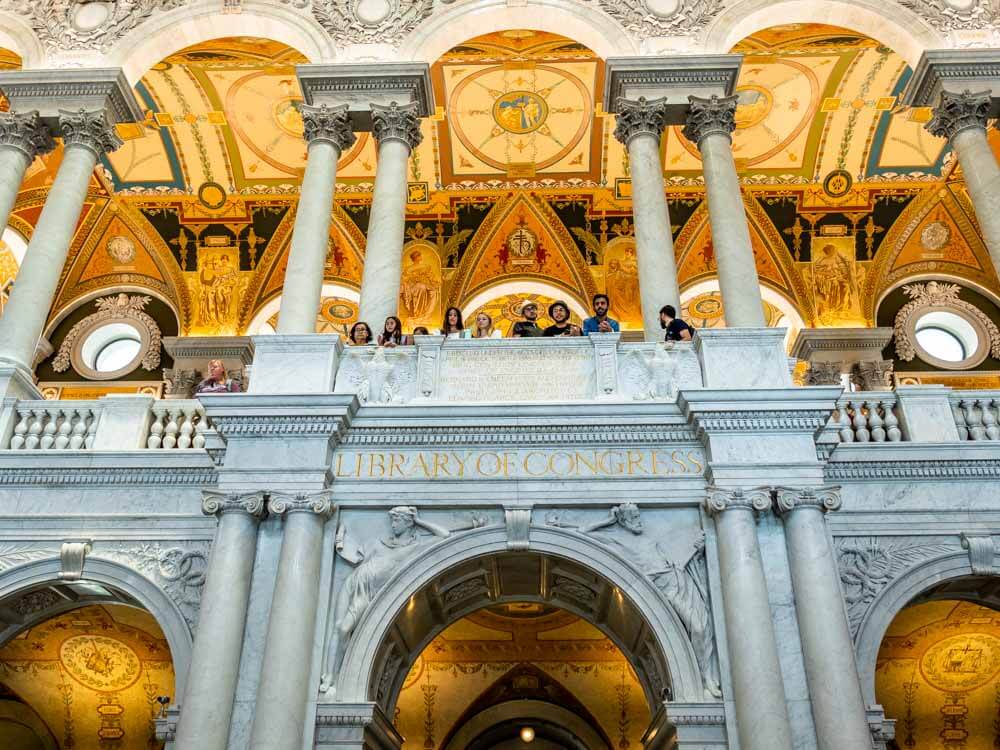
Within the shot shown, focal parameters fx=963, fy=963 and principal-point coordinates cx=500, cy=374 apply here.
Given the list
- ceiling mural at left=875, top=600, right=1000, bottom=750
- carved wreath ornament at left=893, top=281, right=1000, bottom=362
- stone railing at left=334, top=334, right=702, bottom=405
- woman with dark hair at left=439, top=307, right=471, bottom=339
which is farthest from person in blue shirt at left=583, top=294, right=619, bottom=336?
carved wreath ornament at left=893, top=281, right=1000, bottom=362

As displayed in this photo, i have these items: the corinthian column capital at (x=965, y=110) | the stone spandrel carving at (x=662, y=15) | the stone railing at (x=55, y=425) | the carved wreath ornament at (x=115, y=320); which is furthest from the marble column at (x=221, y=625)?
the carved wreath ornament at (x=115, y=320)

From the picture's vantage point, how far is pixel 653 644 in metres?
8.98

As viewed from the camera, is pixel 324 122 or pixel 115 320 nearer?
pixel 324 122

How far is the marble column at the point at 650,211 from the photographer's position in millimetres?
11117

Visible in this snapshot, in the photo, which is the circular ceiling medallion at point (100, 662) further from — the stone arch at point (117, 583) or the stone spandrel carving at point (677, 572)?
the stone spandrel carving at point (677, 572)

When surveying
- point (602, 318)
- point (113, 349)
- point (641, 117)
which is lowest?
point (602, 318)

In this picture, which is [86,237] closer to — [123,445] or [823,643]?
[123,445]

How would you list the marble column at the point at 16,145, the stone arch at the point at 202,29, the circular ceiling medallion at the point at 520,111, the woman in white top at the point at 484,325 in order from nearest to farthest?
the woman in white top at the point at 484,325, the marble column at the point at 16,145, the stone arch at the point at 202,29, the circular ceiling medallion at the point at 520,111

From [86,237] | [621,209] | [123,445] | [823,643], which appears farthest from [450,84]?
[823,643]

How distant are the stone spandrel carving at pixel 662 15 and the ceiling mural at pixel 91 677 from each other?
1038cm

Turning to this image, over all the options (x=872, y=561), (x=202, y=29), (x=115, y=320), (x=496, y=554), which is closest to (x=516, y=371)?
(x=496, y=554)

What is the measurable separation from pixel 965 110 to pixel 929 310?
7.48m

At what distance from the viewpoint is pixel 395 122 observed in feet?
41.9

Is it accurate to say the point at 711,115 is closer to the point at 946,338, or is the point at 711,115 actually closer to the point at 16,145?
the point at 16,145
